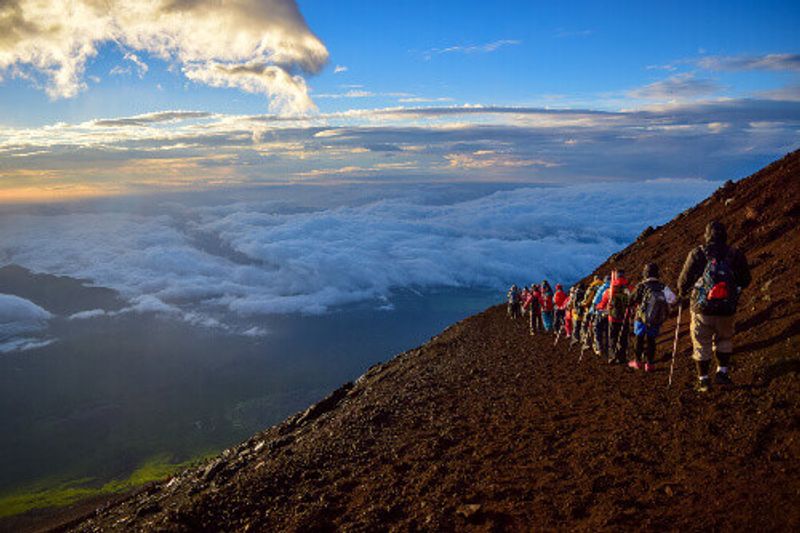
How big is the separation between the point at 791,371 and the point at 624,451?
9.43 ft

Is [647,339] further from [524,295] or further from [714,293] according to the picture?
[524,295]

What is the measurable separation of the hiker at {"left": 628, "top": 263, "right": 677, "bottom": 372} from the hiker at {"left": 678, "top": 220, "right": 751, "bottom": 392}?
224 centimetres

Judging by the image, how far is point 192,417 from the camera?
13925 cm

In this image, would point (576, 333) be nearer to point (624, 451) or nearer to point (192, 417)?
point (624, 451)

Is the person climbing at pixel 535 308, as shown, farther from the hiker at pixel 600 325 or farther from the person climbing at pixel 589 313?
the hiker at pixel 600 325

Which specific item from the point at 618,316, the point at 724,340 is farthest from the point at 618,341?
the point at 724,340

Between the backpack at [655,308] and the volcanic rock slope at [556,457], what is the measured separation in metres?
1.02

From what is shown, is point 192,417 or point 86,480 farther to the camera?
point 192,417

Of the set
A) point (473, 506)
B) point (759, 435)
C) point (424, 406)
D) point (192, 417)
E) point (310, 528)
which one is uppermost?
point (759, 435)

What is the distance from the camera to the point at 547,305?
69.2 ft

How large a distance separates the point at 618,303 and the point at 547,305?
9.02m

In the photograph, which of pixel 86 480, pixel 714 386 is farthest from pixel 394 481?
pixel 86 480

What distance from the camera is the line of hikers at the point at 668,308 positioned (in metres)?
7.68

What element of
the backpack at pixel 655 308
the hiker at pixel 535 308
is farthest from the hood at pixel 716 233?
the hiker at pixel 535 308
